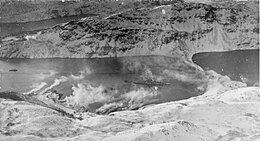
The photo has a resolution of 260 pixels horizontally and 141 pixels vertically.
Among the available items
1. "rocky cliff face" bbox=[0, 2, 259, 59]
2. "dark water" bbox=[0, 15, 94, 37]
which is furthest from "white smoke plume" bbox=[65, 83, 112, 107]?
"dark water" bbox=[0, 15, 94, 37]

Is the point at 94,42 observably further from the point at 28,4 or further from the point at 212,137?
the point at 212,137

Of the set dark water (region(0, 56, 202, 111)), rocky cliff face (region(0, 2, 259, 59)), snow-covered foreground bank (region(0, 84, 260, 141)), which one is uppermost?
rocky cliff face (region(0, 2, 259, 59))

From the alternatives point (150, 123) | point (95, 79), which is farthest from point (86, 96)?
point (150, 123)

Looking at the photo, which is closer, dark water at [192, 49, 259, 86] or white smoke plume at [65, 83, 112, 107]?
white smoke plume at [65, 83, 112, 107]

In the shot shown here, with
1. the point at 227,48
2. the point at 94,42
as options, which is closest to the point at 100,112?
the point at 94,42

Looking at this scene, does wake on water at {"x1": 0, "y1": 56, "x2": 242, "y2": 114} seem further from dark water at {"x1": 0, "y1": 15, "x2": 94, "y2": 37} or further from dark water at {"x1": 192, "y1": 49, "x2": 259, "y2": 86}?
dark water at {"x1": 0, "y1": 15, "x2": 94, "y2": 37}

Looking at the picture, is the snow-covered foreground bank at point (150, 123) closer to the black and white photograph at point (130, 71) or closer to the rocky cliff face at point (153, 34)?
the black and white photograph at point (130, 71)

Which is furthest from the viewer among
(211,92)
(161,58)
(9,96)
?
(161,58)
